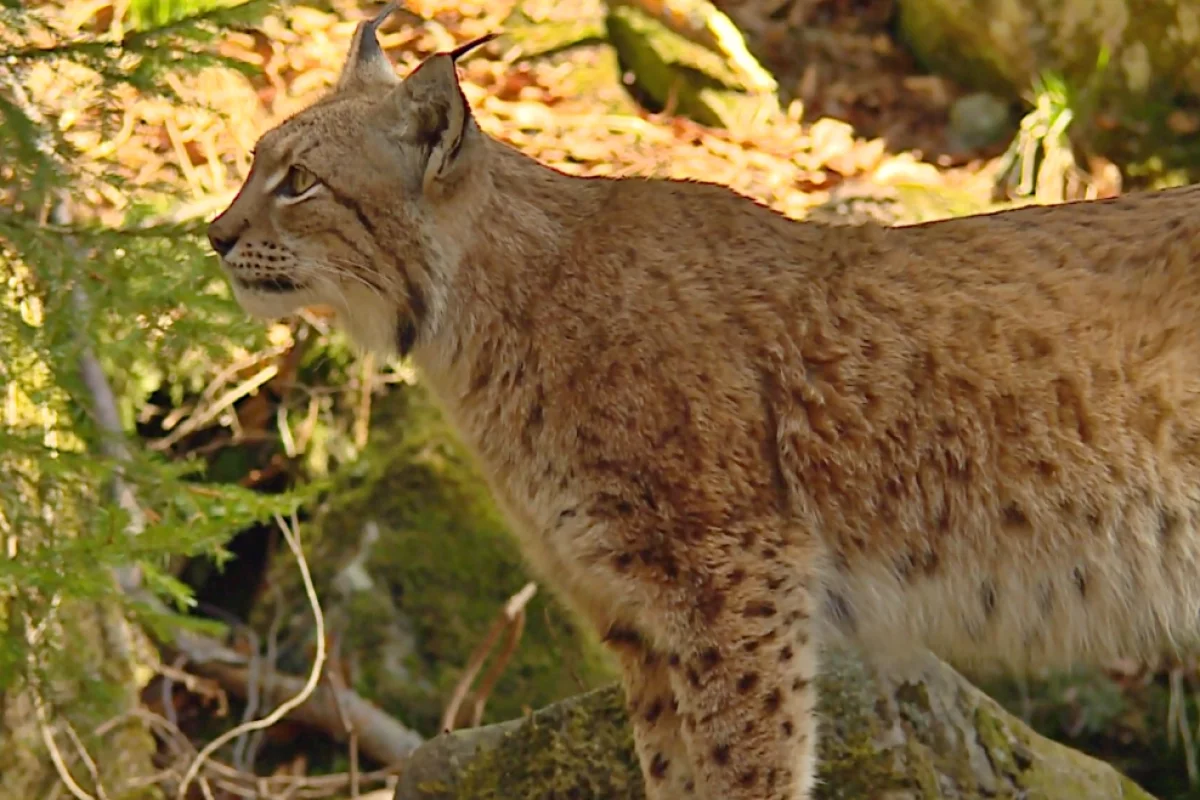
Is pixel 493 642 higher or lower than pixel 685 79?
lower

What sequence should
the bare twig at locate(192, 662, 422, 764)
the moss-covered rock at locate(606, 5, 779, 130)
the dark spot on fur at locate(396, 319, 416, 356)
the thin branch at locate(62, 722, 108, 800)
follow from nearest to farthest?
1. the dark spot on fur at locate(396, 319, 416, 356)
2. the thin branch at locate(62, 722, 108, 800)
3. the bare twig at locate(192, 662, 422, 764)
4. the moss-covered rock at locate(606, 5, 779, 130)

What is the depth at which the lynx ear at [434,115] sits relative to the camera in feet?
8.94

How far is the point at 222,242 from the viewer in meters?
2.83

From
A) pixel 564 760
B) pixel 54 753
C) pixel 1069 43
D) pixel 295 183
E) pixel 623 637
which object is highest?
pixel 1069 43

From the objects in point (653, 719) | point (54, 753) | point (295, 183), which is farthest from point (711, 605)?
point (54, 753)

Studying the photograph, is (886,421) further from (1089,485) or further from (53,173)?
(53,173)

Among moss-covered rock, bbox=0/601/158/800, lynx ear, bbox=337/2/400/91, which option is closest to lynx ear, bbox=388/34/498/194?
lynx ear, bbox=337/2/400/91

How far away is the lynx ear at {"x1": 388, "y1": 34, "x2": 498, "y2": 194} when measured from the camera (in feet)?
8.94

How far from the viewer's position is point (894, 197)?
590 centimetres

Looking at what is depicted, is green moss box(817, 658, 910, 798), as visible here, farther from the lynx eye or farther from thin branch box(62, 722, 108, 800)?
thin branch box(62, 722, 108, 800)

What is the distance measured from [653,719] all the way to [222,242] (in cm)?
126

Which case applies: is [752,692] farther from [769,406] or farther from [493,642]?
[493,642]

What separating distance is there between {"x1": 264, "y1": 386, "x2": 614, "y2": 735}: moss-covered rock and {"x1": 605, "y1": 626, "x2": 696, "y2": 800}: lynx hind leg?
1.97m

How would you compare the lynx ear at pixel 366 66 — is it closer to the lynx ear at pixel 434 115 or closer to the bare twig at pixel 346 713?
the lynx ear at pixel 434 115
